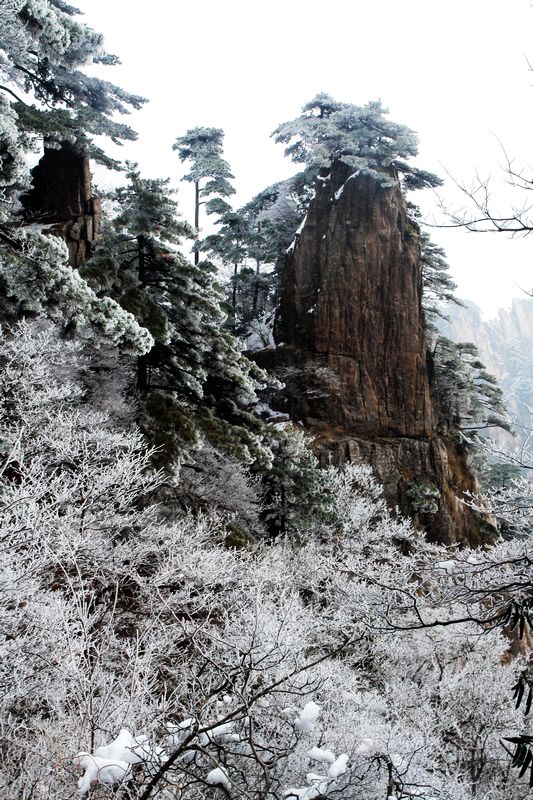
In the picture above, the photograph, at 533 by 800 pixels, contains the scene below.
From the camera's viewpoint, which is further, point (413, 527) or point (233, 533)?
point (413, 527)

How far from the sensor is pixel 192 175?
90.9 feet

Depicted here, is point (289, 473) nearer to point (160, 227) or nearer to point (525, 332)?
point (160, 227)

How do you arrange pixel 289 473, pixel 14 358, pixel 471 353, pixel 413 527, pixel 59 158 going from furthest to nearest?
pixel 471 353 < pixel 413 527 < pixel 289 473 < pixel 59 158 < pixel 14 358

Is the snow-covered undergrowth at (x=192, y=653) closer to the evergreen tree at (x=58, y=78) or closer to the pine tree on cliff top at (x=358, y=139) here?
the evergreen tree at (x=58, y=78)

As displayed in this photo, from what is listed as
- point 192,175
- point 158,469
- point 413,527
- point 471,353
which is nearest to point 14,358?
point 158,469

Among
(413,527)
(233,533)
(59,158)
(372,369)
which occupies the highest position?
(59,158)

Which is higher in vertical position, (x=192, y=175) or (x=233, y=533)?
(x=192, y=175)

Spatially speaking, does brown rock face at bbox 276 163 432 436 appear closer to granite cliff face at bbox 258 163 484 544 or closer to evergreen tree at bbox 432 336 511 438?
granite cliff face at bbox 258 163 484 544

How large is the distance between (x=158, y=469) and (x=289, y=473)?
19.3ft

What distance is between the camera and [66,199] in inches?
548

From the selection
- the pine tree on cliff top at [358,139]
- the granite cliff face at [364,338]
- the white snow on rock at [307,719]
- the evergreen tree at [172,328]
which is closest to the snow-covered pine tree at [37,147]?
the evergreen tree at [172,328]

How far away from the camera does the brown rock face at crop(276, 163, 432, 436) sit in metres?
25.2

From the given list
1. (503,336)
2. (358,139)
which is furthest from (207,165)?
(503,336)

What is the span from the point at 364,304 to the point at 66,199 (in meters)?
16.3
